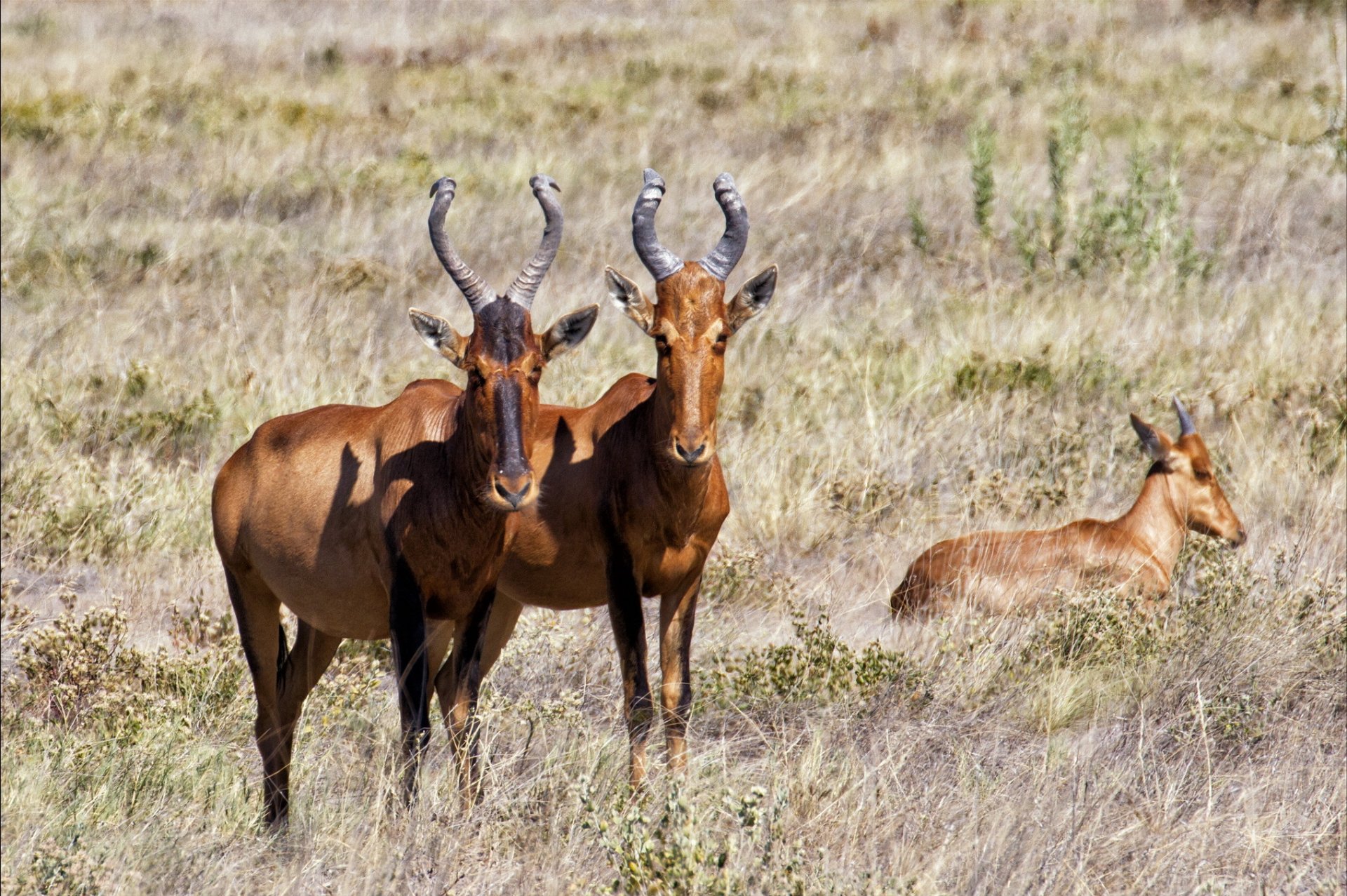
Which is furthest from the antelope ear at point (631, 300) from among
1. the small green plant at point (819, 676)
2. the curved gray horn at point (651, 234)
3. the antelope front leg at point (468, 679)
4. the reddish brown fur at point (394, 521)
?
the small green plant at point (819, 676)

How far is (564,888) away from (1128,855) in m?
1.84

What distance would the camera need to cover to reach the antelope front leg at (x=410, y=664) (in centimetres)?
482

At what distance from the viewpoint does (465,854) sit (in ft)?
15.4

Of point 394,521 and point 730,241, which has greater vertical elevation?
point 730,241

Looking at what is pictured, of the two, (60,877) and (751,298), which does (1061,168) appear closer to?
(751,298)

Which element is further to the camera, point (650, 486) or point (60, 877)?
point (650, 486)

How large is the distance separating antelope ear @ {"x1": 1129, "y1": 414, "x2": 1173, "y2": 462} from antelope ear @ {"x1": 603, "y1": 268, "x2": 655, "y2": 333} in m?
3.77

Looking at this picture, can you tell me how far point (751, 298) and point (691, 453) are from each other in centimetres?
71

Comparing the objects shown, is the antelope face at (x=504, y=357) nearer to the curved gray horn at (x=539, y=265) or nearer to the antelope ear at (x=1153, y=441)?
the curved gray horn at (x=539, y=265)

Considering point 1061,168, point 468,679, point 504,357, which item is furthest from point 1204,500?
point 1061,168

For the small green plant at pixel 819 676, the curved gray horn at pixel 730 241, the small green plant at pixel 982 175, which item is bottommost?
the small green plant at pixel 819 676

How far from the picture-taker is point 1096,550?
7.47m

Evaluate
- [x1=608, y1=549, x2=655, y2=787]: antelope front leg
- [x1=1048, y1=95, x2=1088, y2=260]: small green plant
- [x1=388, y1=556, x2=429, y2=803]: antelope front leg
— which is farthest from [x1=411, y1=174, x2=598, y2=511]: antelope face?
[x1=1048, y1=95, x2=1088, y2=260]: small green plant

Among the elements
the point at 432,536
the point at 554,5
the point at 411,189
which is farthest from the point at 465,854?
the point at 554,5
